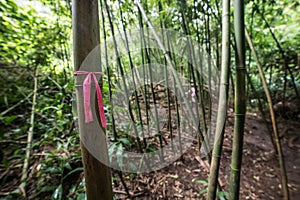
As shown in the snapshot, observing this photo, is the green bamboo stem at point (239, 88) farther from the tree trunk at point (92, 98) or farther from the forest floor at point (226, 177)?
the forest floor at point (226, 177)

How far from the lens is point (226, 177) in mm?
1347

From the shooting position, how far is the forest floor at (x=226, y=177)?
3.88 feet

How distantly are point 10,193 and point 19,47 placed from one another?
1.34 m

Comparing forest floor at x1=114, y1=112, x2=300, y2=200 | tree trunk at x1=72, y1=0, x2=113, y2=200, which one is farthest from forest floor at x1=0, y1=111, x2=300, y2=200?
tree trunk at x1=72, y1=0, x2=113, y2=200

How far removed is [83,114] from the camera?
557mm

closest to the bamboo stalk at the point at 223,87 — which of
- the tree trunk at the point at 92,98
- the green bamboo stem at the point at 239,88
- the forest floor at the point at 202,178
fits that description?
the green bamboo stem at the point at 239,88

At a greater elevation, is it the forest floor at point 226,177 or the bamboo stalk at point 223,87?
the bamboo stalk at point 223,87

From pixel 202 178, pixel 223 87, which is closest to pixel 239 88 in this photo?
pixel 223 87

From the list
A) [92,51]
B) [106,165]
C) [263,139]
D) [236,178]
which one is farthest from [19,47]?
[263,139]

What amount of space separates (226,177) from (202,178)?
0.74 feet

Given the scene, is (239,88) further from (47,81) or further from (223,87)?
(47,81)

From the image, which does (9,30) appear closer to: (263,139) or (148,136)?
(148,136)

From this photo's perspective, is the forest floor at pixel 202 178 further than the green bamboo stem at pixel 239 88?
Yes

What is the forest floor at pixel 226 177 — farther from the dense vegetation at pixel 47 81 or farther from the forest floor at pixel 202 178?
the dense vegetation at pixel 47 81
